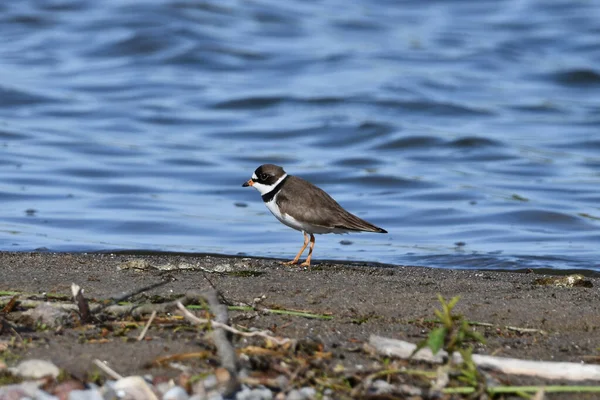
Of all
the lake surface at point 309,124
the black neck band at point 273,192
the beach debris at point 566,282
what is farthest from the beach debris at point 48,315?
the lake surface at point 309,124

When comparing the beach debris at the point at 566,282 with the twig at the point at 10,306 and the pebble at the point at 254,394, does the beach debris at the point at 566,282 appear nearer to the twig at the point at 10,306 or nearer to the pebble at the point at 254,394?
the pebble at the point at 254,394

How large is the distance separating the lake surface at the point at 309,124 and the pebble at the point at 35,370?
5.27 m

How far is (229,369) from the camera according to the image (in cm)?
395

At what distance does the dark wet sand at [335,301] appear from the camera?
14.5 ft

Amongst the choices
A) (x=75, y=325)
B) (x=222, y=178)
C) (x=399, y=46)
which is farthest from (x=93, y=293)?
(x=399, y=46)

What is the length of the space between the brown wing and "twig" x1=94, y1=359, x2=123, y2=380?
12.5 feet

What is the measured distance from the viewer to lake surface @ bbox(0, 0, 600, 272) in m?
10.4

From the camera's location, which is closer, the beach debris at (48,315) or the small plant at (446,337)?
the small plant at (446,337)

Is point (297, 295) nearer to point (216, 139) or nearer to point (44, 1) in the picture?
point (216, 139)

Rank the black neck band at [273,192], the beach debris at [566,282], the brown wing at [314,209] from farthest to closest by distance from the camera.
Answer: the black neck band at [273,192] < the brown wing at [314,209] < the beach debris at [566,282]

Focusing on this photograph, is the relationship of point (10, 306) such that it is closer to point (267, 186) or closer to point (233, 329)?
point (233, 329)

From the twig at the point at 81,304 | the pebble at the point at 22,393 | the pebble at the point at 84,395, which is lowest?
the pebble at the point at 84,395

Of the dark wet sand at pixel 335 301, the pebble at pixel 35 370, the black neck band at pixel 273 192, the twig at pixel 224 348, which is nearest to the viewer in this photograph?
the twig at pixel 224 348

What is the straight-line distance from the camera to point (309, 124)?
16562 millimetres
